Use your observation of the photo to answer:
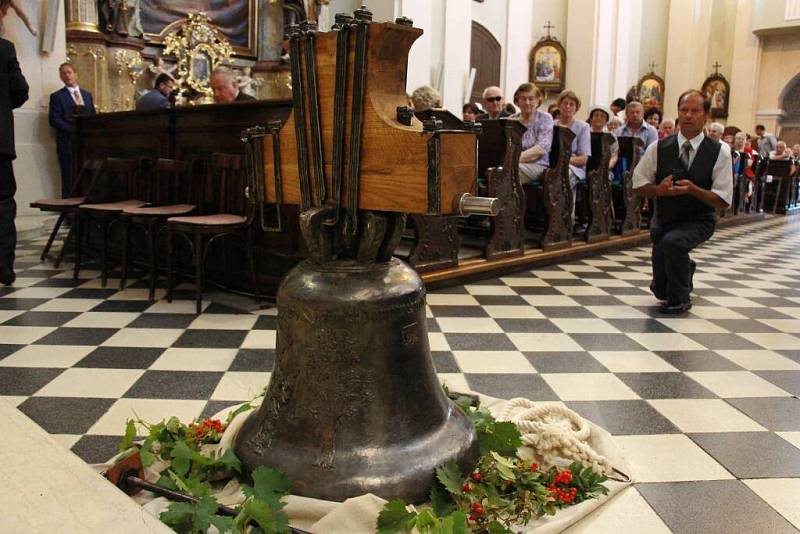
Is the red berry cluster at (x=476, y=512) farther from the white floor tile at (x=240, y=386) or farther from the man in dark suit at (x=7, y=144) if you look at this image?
the man in dark suit at (x=7, y=144)

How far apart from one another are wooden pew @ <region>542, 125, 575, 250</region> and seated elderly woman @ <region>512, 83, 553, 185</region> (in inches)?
3.8

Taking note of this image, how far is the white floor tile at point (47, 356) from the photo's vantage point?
10.1ft

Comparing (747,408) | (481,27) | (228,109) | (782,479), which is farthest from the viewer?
(481,27)

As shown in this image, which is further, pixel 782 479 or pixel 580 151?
pixel 580 151

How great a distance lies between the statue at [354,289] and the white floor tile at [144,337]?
1709 millimetres

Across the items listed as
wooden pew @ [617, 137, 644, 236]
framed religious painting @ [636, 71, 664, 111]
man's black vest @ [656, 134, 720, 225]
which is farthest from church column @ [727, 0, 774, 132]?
man's black vest @ [656, 134, 720, 225]

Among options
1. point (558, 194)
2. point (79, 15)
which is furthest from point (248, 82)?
point (558, 194)

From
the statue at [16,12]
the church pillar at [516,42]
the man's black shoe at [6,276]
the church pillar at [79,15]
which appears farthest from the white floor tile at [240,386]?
→ the church pillar at [516,42]

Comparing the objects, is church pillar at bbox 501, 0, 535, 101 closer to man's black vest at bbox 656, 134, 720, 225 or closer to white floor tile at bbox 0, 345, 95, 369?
man's black vest at bbox 656, 134, 720, 225

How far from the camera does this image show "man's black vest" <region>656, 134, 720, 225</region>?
14.0 ft

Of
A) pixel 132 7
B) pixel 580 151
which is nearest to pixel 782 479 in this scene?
pixel 580 151

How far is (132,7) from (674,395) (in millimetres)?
9150

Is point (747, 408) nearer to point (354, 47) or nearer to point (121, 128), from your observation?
point (354, 47)

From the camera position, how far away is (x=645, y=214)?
29.1 feet
